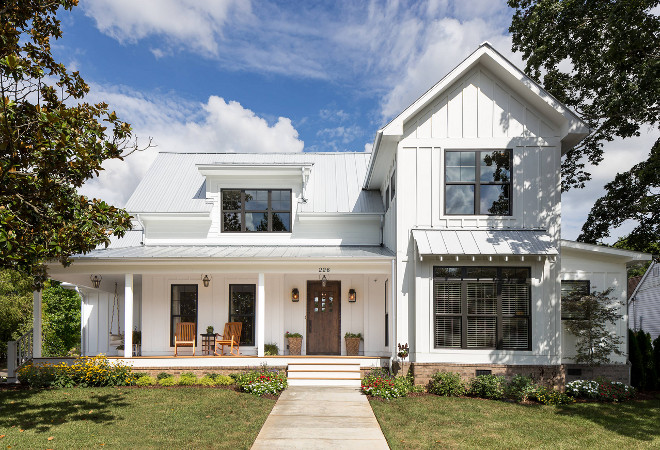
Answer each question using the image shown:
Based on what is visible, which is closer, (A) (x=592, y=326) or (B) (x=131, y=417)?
(B) (x=131, y=417)

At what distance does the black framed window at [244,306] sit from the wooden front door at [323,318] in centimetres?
180

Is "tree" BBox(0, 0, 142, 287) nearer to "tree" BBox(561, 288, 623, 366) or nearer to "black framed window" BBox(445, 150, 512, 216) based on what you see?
"black framed window" BBox(445, 150, 512, 216)

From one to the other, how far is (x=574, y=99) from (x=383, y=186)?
305 inches

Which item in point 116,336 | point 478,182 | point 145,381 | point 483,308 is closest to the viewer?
point 483,308

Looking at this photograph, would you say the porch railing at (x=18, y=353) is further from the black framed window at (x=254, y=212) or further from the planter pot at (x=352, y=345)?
the planter pot at (x=352, y=345)

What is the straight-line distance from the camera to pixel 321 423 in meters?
8.47

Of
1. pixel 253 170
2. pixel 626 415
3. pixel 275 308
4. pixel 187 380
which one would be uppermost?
pixel 253 170

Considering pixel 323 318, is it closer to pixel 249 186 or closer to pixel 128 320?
pixel 249 186

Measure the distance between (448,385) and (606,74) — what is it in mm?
11404

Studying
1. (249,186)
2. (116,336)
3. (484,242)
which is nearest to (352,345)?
(484,242)

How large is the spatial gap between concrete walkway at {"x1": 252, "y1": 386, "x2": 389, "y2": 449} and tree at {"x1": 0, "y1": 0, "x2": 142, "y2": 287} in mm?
4791

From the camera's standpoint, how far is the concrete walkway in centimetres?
742

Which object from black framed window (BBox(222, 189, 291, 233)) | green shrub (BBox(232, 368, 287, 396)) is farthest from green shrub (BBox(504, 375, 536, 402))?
black framed window (BBox(222, 189, 291, 233))

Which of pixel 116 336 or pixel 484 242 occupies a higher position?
pixel 484 242
